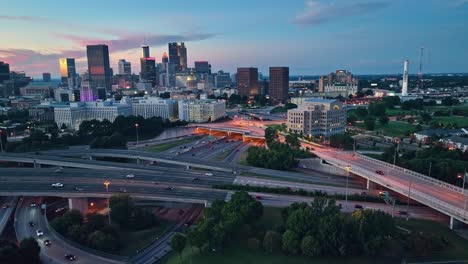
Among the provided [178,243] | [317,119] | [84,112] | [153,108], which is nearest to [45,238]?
[178,243]

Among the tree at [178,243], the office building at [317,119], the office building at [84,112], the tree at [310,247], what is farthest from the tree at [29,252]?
the office building at [84,112]

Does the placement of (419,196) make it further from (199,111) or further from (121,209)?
(199,111)

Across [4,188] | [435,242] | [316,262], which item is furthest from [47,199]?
[435,242]

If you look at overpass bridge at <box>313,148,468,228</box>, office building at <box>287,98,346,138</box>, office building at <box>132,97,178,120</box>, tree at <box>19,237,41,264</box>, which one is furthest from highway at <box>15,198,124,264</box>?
office building at <box>132,97,178,120</box>

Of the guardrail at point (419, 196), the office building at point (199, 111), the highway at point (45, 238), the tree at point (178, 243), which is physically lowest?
the highway at point (45, 238)

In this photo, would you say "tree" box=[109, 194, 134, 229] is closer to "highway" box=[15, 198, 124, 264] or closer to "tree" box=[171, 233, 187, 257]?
"highway" box=[15, 198, 124, 264]

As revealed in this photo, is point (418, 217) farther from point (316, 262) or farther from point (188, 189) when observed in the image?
point (188, 189)

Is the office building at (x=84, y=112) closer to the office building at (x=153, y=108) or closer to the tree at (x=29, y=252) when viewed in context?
the office building at (x=153, y=108)
